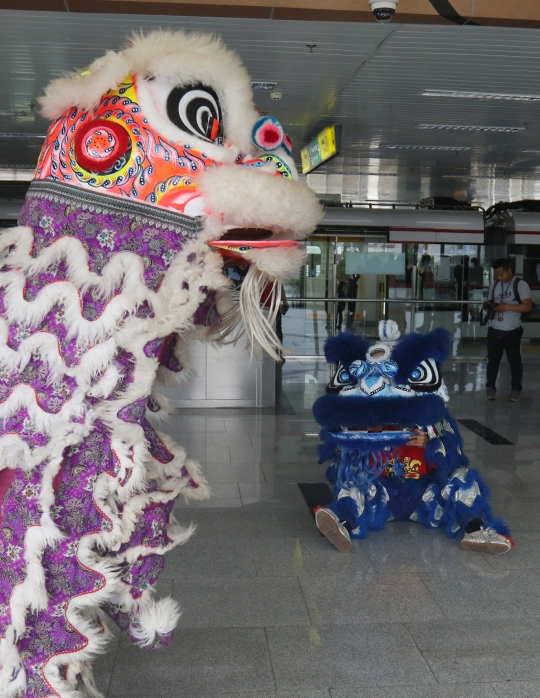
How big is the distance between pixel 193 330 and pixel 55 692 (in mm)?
771

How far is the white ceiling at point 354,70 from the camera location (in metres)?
5.46

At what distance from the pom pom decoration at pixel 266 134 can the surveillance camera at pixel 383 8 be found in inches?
116

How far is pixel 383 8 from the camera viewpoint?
4035 mm

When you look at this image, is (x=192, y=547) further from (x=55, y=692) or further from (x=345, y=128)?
(x=345, y=128)

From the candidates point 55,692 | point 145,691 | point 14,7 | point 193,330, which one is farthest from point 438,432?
point 14,7

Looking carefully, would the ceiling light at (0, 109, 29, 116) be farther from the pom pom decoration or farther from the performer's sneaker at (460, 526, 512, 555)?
the pom pom decoration

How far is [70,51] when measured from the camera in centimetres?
611

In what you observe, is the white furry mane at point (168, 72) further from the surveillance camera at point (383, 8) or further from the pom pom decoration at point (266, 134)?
the surveillance camera at point (383, 8)

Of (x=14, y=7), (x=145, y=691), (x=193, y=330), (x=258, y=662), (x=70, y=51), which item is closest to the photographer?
(x=193, y=330)

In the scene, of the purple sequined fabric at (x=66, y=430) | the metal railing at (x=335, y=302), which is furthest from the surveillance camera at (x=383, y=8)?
the metal railing at (x=335, y=302)

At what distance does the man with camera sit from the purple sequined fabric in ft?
23.8

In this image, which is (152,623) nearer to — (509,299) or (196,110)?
(196,110)

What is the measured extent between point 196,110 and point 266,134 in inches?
6.1

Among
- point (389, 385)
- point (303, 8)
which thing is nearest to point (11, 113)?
point (303, 8)
